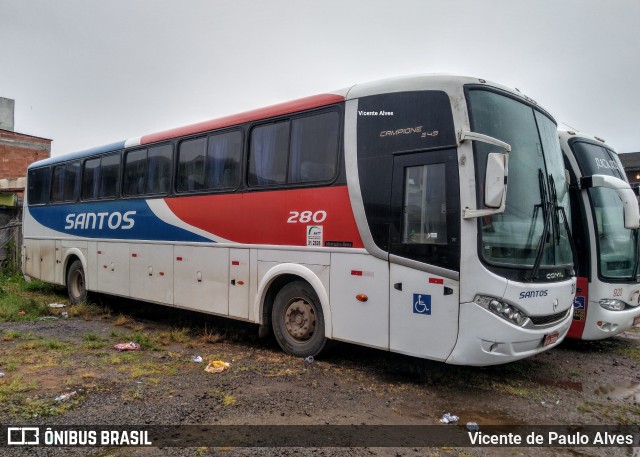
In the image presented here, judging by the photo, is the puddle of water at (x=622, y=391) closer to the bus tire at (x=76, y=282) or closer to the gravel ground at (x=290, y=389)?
the gravel ground at (x=290, y=389)

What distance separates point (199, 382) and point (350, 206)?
2.67m

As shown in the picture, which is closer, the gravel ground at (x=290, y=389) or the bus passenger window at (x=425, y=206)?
the gravel ground at (x=290, y=389)

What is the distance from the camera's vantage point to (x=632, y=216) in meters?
6.60

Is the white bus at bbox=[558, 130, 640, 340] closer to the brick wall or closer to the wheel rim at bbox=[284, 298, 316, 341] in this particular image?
→ the wheel rim at bbox=[284, 298, 316, 341]

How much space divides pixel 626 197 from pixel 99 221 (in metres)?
9.59

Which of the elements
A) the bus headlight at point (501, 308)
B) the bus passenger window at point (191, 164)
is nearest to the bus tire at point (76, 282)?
the bus passenger window at point (191, 164)

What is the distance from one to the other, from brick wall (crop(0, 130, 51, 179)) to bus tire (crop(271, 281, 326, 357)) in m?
27.3

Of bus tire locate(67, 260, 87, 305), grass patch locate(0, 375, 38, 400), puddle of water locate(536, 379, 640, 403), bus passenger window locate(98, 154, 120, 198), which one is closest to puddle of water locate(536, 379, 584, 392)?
puddle of water locate(536, 379, 640, 403)

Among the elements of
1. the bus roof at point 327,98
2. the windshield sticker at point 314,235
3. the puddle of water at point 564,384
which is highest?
the bus roof at point 327,98

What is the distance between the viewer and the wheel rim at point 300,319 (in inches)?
258

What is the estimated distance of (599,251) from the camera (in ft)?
23.7

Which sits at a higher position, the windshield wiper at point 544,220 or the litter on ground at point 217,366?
the windshield wiper at point 544,220

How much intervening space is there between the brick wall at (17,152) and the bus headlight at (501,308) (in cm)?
3006

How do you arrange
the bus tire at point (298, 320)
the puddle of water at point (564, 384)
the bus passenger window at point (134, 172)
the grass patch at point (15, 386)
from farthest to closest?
the bus passenger window at point (134, 172)
the bus tire at point (298, 320)
the puddle of water at point (564, 384)
the grass patch at point (15, 386)
